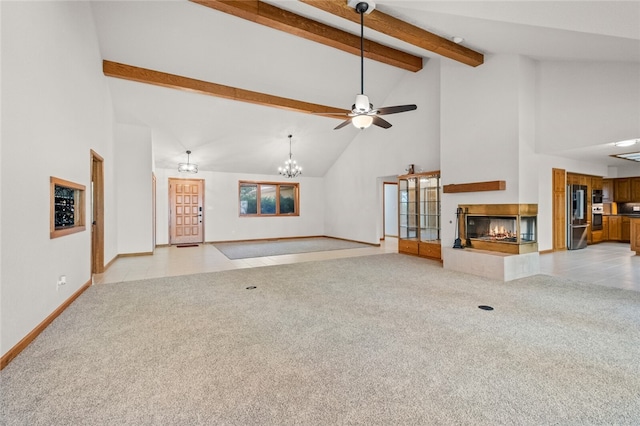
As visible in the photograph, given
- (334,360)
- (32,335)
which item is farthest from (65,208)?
(334,360)

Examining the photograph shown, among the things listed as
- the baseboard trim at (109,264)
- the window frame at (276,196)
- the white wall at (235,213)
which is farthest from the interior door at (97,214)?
the window frame at (276,196)

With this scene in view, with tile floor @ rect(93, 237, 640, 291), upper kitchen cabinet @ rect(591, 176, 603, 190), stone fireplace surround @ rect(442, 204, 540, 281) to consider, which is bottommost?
tile floor @ rect(93, 237, 640, 291)

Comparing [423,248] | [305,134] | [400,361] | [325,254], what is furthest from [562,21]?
[305,134]

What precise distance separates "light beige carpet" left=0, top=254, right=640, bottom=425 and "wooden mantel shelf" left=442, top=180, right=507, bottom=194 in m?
1.85

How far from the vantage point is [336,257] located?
7.09 metres

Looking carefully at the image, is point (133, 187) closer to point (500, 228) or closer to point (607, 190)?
point (500, 228)

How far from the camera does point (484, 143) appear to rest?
551 cm

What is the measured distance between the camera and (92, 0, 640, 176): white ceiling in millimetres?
3672

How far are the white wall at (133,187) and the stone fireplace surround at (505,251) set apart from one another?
6.73 meters

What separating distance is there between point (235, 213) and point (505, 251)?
8111 millimetres

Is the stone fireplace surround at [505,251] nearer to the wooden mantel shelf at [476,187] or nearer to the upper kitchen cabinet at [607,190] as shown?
the wooden mantel shelf at [476,187]

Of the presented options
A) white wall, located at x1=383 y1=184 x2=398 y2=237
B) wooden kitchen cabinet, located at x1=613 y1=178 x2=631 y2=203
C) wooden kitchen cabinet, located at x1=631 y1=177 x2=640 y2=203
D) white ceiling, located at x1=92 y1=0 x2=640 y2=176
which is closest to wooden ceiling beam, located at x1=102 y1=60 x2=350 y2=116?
white ceiling, located at x1=92 y1=0 x2=640 y2=176

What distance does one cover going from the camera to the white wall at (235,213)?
31.2 feet

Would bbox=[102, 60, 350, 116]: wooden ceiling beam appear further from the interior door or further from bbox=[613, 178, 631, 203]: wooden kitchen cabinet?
bbox=[613, 178, 631, 203]: wooden kitchen cabinet
